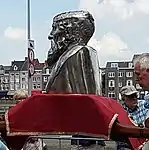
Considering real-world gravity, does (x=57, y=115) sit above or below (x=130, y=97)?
above

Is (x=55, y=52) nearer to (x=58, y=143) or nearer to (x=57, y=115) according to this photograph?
(x=58, y=143)

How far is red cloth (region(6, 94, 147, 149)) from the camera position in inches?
129

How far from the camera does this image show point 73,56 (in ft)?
16.9

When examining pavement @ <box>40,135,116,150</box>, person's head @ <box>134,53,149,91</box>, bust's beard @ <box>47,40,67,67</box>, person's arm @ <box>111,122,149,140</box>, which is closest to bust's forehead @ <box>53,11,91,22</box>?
bust's beard @ <box>47,40,67,67</box>

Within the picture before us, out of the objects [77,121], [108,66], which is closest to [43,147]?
[77,121]

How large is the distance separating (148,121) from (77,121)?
45 centimetres

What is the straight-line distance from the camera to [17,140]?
3541 millimetres

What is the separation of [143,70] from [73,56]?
1.61 meters

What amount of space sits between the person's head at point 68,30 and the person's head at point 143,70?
5.71ft

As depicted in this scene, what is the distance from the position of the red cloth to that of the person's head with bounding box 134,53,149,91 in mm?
326

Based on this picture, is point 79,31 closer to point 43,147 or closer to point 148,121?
point 43,147

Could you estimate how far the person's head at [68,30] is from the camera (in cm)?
532

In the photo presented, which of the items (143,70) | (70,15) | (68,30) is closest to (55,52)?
(68,30)

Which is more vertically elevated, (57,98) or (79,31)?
(79,31)
